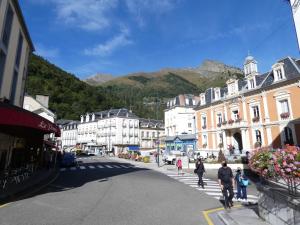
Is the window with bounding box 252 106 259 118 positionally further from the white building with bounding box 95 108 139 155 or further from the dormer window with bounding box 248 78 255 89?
the white building with bounding box 95 108 139 155

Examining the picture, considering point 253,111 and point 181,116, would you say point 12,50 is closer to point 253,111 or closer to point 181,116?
point 253,111

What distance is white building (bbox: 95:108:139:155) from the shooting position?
244 feet

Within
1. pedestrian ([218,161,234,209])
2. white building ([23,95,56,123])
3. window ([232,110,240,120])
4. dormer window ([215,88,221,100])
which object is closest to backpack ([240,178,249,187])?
pedestrian ([218,161,234,209])

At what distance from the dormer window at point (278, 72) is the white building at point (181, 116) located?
26165mm

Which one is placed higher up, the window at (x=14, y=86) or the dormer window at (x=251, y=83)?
the dormer window at (x=251, y=83)

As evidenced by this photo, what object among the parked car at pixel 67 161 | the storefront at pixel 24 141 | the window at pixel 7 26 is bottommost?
the parked car at pixel 67 161

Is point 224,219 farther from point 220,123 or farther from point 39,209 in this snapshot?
point 220,123

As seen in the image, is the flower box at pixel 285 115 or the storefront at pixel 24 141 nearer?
the storefront at pixel 24 141

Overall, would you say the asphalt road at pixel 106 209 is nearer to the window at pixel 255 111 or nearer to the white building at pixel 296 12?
the white building at pixel 296 12

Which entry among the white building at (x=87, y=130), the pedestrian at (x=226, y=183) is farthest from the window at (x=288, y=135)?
the white building at (x=87, y=130)

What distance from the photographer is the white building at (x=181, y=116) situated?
179 ft

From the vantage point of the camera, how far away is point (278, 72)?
28.6 m

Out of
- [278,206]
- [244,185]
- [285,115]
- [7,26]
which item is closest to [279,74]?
[285,115]

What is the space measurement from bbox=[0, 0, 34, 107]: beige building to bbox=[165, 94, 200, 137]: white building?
38223mm
